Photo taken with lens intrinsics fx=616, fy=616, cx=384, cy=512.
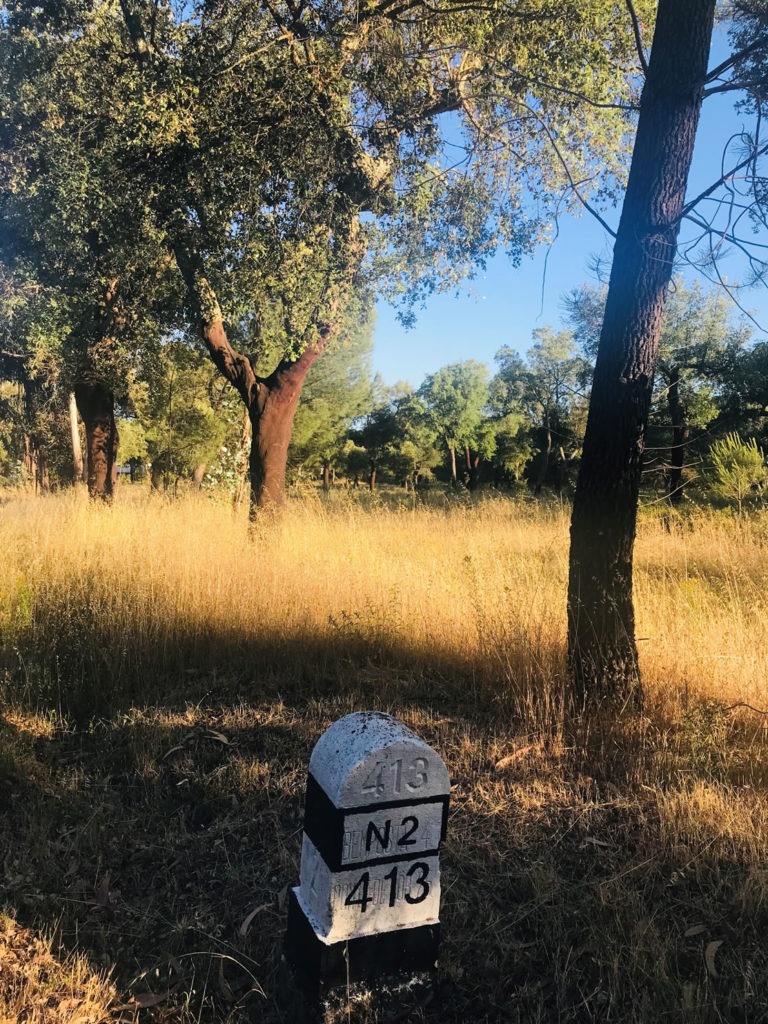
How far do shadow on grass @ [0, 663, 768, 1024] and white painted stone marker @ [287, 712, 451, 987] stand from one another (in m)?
0.22

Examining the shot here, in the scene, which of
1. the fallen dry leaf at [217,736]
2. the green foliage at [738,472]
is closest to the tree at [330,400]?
the green foliage at [738,472]

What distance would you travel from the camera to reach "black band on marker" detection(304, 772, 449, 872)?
1.79 metres

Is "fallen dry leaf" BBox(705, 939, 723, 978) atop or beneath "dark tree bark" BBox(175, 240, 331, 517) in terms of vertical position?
beneath

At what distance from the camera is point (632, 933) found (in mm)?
2283

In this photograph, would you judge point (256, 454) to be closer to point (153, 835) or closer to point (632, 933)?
point (153, 835)

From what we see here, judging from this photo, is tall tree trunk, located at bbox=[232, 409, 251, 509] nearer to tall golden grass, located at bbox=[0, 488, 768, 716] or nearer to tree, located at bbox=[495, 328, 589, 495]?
tall golden grass, located at bbox=[0, 488, 768, 716]

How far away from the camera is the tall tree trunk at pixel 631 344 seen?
3.71m

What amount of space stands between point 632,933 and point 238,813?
186 cm

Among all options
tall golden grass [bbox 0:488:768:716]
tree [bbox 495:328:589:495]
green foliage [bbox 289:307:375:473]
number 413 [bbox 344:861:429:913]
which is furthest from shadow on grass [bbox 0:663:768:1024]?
tree [bbox 495:328:589:495]

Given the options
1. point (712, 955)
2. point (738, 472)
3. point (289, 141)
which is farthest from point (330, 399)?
point (712, 955)

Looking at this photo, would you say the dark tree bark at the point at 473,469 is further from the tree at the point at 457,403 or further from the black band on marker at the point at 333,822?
the black band on marker at the point at 333,822

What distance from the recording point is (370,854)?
1.85 metres

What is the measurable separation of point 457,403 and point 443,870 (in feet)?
128

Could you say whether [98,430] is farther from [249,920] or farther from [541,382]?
[541,382]
